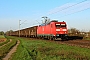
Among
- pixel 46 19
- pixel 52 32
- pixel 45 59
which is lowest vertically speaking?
pixel 45 59

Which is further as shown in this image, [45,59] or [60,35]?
[60,35]

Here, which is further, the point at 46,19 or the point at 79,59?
the point at 46,19

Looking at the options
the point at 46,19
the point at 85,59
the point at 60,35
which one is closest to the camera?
the point at 85,59

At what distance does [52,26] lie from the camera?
38969 millimetres

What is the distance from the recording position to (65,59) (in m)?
11.3

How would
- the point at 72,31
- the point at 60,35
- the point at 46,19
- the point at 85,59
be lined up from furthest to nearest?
the point at 46,19 < the point at 72,31 < the point at 60,35 < the point at 85,59

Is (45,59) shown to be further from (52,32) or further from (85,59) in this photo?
(52,32)

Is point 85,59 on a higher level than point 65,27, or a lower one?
lower

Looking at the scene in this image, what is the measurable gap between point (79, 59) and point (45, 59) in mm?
1903

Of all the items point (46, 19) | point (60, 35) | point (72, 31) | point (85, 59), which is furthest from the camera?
point (46, 19)

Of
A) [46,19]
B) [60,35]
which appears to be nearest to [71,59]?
[60,35]

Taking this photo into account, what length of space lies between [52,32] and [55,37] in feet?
3.99

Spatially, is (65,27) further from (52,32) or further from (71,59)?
(71,59)

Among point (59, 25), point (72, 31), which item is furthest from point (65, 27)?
point (72, 31)
